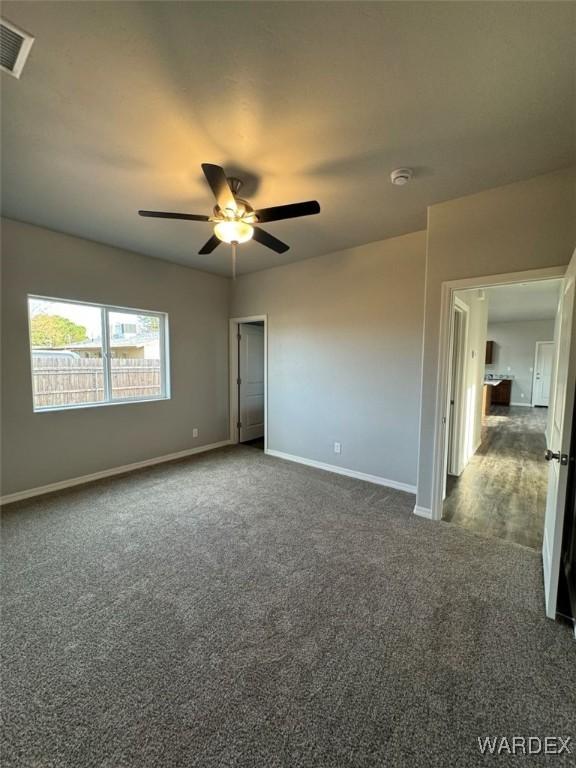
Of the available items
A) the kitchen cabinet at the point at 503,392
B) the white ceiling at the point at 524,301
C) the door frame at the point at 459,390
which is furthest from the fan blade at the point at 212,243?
the kitchen cabinet at the point at 503,392

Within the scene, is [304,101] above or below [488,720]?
above

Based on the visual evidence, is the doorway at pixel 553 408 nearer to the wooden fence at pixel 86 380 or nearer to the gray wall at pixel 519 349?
the wooden fence at pixel 86 380

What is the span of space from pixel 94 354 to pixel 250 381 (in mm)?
2452

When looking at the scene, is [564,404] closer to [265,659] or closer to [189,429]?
[265,659]

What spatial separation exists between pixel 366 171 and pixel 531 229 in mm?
1272

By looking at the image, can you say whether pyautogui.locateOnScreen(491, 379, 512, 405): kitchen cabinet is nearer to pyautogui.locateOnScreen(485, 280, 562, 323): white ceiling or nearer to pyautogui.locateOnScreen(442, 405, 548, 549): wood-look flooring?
pyautogui.locateOnScreen(485, 280, 562, 323): white ceiling

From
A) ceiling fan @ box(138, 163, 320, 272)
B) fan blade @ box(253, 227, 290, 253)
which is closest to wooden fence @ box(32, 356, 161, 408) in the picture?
ceiling fan @ box(138, 163, 320, 272)

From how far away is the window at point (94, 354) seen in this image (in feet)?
10.9

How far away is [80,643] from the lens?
62.2 inches

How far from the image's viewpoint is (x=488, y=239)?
2.46 meters

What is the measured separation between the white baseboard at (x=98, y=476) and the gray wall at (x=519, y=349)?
30.4ft

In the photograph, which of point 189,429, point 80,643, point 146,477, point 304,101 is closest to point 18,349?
point 146,477

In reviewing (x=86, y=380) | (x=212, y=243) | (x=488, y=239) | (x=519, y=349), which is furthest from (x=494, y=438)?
(x=86, y=380)

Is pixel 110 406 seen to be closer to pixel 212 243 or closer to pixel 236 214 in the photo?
pixel 212 243
